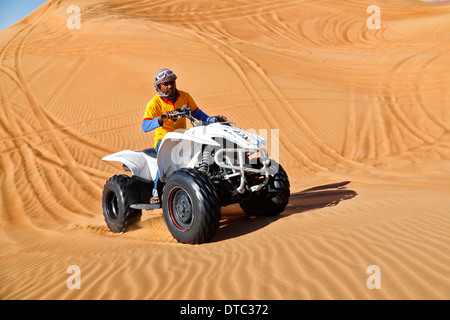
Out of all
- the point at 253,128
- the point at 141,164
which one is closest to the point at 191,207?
the point at 141,164

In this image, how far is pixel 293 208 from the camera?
660 centimetres

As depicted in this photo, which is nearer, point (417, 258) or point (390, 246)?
point (417, 258)

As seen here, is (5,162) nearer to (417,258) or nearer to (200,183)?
(200,183)

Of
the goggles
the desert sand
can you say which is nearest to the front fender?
the desert sand

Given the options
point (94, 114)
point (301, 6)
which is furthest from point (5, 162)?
point (301, 6)

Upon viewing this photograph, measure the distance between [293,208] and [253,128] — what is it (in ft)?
21.4

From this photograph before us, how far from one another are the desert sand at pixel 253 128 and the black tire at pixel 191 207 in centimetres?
19

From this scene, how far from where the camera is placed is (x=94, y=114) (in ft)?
46.4

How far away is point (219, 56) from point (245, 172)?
14.2 metres

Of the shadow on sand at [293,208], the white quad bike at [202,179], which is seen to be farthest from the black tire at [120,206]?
the shadow on sand at [293,208]

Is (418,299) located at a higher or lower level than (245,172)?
lower

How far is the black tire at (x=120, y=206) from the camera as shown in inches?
241

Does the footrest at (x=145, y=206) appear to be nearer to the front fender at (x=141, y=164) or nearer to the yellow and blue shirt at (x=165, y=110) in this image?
the front fender at (x=141, y=164)

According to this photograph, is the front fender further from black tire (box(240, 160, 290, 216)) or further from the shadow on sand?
black tire (box(240, 160, 290, 216))
